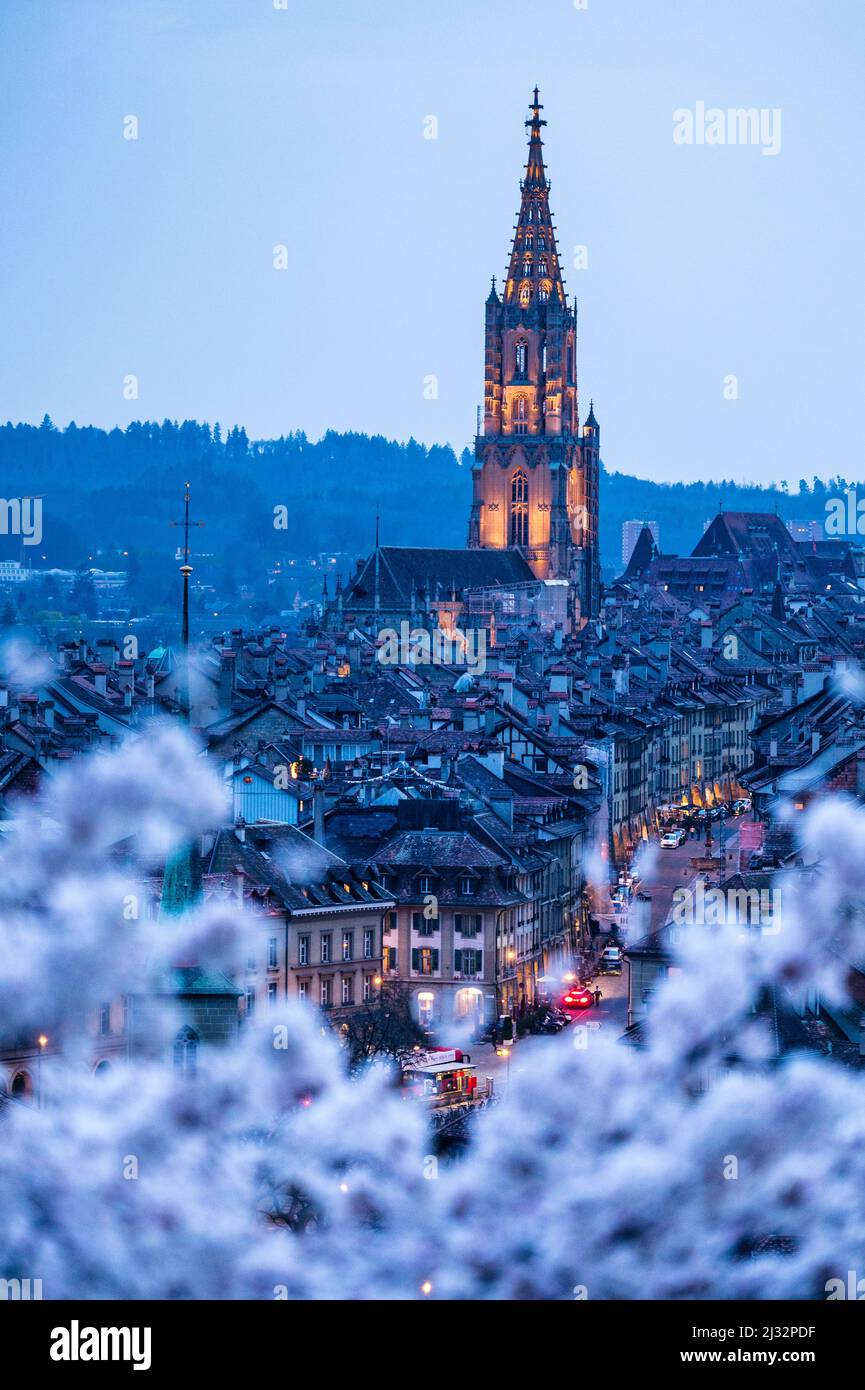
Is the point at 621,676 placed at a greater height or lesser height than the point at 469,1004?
greater

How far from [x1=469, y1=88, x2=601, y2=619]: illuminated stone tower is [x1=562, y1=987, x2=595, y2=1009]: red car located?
11755 centimetres

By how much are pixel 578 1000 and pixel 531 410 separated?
12142cm

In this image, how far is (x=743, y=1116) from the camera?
3712 centimetres

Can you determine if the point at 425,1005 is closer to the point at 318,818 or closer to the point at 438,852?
the point at 438,852

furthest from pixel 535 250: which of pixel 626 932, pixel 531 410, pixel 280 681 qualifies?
pixel 626 932

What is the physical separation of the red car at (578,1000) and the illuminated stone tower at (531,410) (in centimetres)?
11755

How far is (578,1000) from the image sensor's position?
5369cm

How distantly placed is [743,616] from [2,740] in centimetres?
8832

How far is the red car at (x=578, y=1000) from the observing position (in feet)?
176

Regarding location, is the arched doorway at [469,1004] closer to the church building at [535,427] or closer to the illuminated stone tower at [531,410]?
the church building at [535,427]

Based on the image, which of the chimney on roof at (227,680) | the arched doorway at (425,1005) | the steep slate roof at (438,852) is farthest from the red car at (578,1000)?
the chimney on roof at (227,680)

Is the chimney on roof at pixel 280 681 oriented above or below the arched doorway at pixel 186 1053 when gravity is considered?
above
